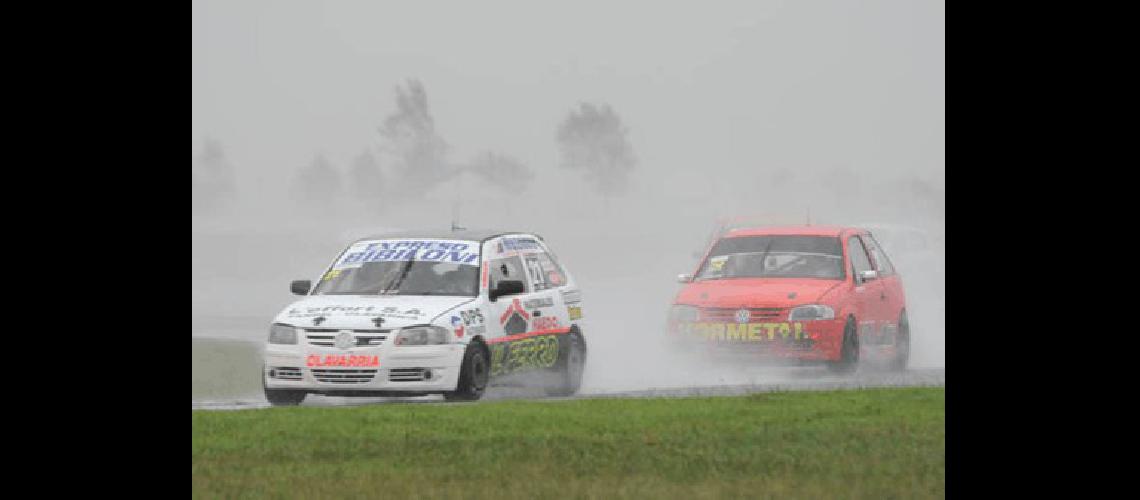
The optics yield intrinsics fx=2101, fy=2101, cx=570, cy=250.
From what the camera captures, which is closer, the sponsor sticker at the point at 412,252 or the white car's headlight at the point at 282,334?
the white car's headlight at the point at 282,334

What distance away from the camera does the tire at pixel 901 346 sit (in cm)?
2358

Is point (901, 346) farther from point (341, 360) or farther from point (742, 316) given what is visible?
point (341, 360)

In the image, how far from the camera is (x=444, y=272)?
1945cm

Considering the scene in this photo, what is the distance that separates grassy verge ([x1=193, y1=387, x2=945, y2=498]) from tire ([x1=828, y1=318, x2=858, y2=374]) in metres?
3.59

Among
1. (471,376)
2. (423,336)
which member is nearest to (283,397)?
(423,336)

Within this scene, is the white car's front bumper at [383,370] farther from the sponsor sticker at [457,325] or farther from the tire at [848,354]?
the tire at [848,354]

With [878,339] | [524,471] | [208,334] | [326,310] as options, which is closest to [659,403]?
[326,310]

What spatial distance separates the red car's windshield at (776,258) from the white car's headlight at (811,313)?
1101mm

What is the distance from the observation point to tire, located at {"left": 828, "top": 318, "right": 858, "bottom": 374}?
850 inches

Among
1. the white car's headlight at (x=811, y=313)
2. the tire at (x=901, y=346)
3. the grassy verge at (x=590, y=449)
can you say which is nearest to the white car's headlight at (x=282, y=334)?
the grassy verge at (x=590, y=449)

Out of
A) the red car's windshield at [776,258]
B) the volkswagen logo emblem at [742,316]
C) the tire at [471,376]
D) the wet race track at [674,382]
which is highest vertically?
the red car's windshield at [776,258]

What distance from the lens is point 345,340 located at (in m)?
18.2

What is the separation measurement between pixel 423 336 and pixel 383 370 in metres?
0.45
